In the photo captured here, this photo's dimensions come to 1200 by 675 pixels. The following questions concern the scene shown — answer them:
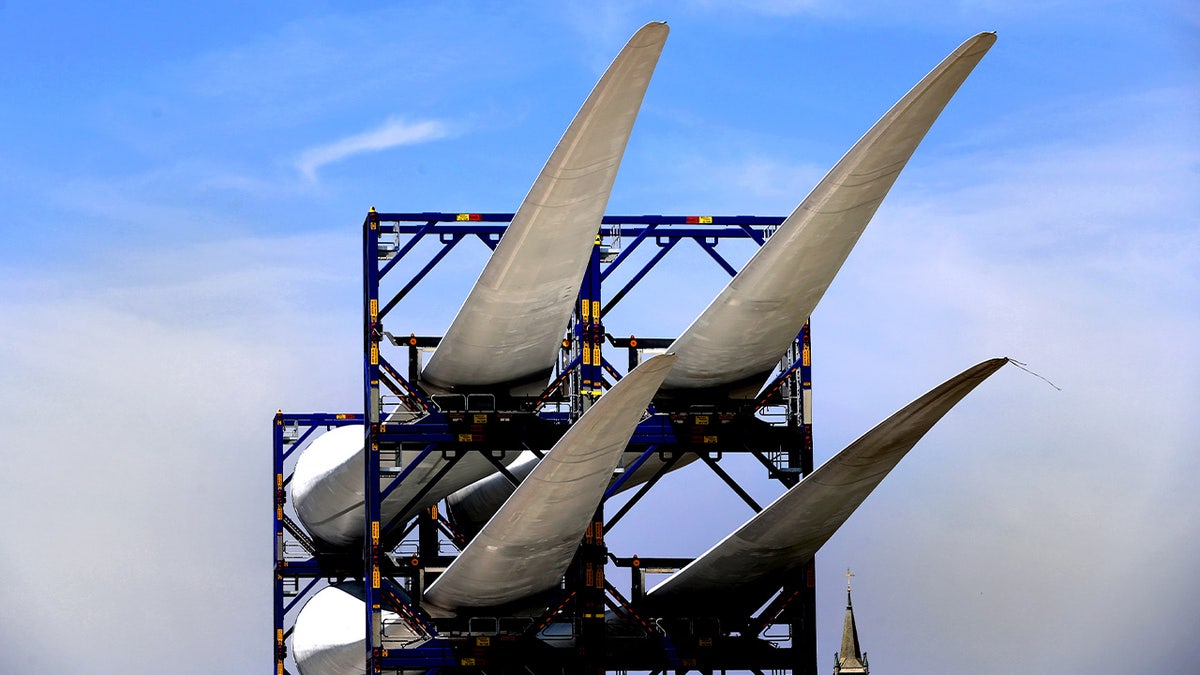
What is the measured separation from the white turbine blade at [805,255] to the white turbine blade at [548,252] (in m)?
3.40

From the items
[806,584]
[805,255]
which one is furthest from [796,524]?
[805,255]

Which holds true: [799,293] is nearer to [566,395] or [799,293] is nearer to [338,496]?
[566,395]

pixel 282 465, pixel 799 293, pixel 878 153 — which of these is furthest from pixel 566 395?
pixel 282 465

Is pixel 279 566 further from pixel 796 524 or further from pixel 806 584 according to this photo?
pixel 796 524

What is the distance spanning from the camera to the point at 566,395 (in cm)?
5022

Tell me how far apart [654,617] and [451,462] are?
6725 millimetres

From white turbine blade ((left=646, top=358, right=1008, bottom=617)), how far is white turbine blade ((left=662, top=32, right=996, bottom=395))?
3355mm

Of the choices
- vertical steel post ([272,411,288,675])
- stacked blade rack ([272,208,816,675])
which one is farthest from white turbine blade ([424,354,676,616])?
vertical steel post ([272,411,288,675])

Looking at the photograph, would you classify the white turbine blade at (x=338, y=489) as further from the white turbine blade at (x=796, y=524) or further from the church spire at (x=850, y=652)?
the church spire at (x=850, y=652)

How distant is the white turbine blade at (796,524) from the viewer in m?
44.2

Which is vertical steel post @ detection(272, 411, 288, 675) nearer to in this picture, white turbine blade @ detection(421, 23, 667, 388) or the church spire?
white turbine blade @ detection(421, 23, 667, 388)

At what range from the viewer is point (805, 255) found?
4334 centimetres

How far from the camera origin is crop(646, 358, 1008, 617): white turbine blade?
145 feet

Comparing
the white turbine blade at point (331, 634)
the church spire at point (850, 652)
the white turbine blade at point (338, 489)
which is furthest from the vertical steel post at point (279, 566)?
the church spire at point (850, 652)
